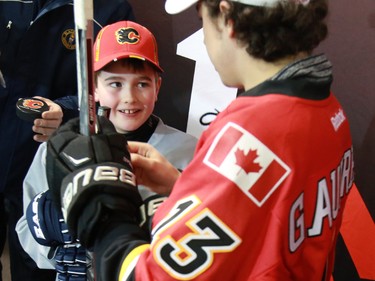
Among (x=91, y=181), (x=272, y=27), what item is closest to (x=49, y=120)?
(x=91, y=181)

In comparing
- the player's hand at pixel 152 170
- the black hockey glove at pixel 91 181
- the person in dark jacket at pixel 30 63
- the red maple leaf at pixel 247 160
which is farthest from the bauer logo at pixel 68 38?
the red maple leaf at pixel 247 160

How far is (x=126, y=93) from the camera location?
1.11m

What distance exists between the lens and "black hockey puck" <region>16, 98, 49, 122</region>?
109cm

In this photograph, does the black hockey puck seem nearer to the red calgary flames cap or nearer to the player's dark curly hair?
the red calgary flames cap

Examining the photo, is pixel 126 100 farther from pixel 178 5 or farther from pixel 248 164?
pixel 248 164

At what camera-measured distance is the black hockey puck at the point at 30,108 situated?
1088 mm

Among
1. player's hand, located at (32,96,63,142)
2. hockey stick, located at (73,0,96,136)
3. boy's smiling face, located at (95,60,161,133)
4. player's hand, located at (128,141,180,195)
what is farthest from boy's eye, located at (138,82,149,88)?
hockey stick, located at (73,0,96,136)

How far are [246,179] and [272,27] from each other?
0.20 m

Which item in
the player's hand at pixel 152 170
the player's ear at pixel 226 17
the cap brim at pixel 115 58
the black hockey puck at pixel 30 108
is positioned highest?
the player's ear at pixel 226 17

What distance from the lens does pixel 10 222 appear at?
1421 millimetres

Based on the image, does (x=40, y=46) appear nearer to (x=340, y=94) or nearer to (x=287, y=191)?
(x=340, y=94)

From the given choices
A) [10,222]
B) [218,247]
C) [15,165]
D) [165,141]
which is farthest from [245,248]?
[10,222]

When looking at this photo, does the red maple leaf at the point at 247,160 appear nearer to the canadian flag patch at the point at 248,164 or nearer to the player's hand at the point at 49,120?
the canadian flag patch at the point at 248,164

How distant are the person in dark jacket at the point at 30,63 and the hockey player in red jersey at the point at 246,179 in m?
0.65
